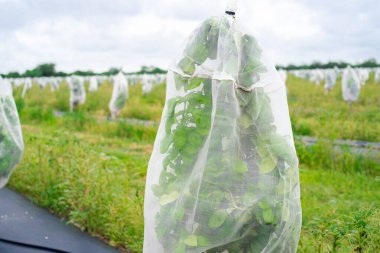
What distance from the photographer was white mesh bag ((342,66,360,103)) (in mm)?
15938

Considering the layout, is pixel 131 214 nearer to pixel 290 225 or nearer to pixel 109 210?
pixel 109 210

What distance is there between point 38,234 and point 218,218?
2.77 meters

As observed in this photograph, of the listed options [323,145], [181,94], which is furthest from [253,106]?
[323,145]

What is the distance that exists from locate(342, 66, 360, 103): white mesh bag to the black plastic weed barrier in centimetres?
1285

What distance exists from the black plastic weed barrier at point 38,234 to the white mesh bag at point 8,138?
0.52m

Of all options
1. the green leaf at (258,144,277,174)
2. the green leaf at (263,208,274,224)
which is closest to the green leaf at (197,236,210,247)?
the green leaf at (263,208,274,224)

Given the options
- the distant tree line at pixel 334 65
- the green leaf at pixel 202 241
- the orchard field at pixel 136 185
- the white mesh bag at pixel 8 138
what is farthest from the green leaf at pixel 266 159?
the distant tree line at pixel 334 65

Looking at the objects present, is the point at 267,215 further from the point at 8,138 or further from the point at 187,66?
the point at 8,138

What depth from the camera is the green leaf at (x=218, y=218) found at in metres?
2.26

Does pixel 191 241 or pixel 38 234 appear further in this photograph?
pixel 38 234

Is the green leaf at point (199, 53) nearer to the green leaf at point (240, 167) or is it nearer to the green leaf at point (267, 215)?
the green leaf at point (240, 167)

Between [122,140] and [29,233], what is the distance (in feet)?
20.5

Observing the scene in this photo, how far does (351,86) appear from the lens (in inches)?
629

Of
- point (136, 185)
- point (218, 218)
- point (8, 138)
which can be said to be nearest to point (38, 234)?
point (8, 138)
